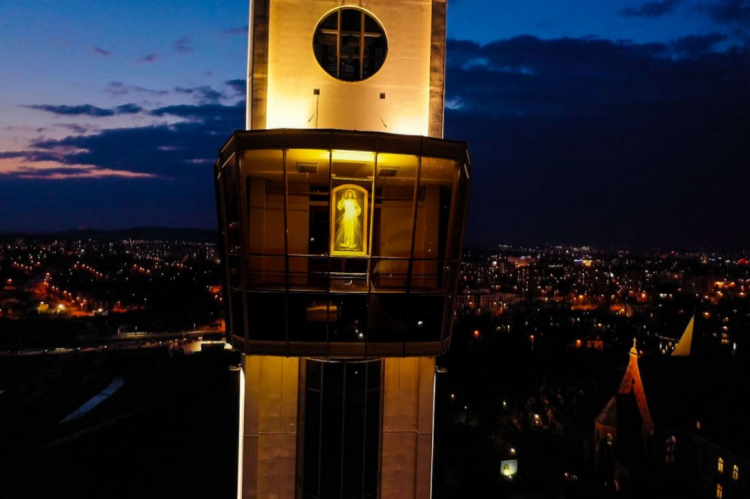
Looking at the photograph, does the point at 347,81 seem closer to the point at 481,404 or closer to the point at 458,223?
the point at 458,223

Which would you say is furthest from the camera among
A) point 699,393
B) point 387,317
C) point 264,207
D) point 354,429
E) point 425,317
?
point 699,393

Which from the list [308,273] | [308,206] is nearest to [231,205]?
[308,206]

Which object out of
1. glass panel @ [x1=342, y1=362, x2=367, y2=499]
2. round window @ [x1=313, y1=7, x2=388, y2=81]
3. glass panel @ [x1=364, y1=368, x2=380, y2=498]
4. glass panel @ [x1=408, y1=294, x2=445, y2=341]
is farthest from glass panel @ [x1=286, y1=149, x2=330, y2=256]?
glass panel @ [x1=364, y1=368, x2=380, y2=498]

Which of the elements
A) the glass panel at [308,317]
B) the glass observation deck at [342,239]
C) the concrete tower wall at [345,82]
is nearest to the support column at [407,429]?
the glass observation deck at [342,239]

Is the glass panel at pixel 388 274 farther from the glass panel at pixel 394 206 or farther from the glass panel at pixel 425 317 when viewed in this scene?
the glass panel at pixel 425 317

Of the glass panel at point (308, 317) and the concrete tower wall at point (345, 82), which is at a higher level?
the concrete tower wall at point (345, 82)

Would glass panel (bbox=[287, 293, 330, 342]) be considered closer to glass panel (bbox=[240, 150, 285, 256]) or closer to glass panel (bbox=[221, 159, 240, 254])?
glass panel (bbox=[240, 150, 285, 256])

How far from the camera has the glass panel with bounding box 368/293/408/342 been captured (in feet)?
36.8

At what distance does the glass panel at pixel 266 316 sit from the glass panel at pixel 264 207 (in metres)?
0.79

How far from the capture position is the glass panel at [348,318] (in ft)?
36.6

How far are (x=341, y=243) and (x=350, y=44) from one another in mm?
4141

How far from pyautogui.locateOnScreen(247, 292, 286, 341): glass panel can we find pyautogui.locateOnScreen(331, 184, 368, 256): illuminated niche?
52.5 inches

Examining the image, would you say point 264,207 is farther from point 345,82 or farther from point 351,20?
point 351,20

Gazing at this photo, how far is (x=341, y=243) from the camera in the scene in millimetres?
11102
